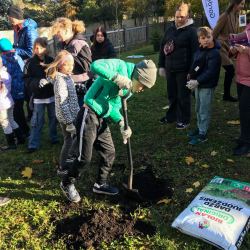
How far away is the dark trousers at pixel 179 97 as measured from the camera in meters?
4.77

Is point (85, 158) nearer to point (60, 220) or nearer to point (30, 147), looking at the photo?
point (60, 220)

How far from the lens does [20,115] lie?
195 inches

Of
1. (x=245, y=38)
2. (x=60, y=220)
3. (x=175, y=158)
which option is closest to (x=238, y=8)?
(x=245, y=38)

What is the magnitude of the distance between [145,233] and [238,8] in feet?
16.2

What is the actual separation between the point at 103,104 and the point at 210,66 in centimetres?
217

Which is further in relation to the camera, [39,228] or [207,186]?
[207,186]

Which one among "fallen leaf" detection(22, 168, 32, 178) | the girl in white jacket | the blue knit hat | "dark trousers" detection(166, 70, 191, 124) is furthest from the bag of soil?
the blue knit hat

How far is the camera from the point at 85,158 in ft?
9.22

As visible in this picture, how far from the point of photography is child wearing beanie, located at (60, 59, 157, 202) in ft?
7.89

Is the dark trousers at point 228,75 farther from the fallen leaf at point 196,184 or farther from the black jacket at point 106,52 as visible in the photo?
the fallen leaf at point 196,184

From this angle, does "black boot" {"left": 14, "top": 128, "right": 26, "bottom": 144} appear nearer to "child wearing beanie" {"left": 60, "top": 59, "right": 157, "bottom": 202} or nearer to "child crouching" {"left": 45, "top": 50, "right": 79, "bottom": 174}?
"child crouching" {"left": 45, "top": 50, "right": 79, "bottom": 174}

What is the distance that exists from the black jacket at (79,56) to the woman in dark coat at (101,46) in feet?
4.15

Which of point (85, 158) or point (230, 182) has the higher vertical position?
point (85, 158)

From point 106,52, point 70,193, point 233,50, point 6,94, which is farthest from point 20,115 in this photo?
point 233,50
